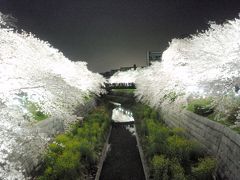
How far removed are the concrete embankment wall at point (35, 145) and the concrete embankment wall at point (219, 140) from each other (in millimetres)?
6909

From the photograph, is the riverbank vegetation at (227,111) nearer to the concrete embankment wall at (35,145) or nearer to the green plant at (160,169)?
the green plant at (160,169)

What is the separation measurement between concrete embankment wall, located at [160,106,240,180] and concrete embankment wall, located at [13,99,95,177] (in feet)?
22.7

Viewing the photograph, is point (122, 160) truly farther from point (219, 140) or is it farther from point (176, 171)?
point (219, 140)

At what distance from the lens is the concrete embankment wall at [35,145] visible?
29.0ft

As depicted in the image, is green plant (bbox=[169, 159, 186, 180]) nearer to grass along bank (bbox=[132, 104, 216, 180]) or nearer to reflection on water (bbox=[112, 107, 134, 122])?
grass along bank (bbox=[132, 104, 216, 180])

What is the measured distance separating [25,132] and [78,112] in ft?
75.0

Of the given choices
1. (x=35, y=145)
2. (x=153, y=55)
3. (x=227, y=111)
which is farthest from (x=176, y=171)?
(x=153, y=55)

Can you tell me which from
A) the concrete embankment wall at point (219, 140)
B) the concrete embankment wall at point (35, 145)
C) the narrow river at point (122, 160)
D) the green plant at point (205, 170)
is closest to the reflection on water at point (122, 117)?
the narrow river at point (122, 160)

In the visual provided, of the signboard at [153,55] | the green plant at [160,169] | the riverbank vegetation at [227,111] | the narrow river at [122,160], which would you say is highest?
the signboard at [153,55]

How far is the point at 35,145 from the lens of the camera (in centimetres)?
894

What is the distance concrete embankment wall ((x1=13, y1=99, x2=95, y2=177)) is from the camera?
348 inches

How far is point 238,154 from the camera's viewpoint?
34.9ft

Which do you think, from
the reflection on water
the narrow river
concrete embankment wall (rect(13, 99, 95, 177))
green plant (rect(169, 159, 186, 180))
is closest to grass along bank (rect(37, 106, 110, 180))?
concrete embankment wall (rect(13, 99, 95, 177))

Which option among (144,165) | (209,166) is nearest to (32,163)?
(144,165)
